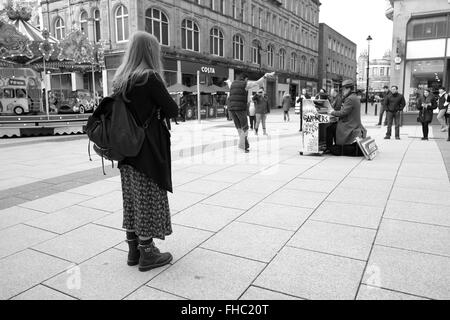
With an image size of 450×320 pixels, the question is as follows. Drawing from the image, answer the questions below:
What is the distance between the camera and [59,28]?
31531mm

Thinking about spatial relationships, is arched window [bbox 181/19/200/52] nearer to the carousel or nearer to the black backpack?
the carousel

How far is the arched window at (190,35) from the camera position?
101 ft

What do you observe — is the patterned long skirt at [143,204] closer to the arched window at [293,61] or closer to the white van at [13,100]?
the white van at [13,100]

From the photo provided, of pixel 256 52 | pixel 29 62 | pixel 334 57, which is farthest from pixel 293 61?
pixel 29 62

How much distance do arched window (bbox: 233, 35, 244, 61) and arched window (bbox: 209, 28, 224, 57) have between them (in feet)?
8.12

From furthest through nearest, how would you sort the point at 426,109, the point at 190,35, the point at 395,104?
→ 1. the point at 190,35
2. the point at 395,104
3. the point at 426,109

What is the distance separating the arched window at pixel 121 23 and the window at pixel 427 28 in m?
18.4

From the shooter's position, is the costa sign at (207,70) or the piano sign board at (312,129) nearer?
the piano sign board at (312,129)

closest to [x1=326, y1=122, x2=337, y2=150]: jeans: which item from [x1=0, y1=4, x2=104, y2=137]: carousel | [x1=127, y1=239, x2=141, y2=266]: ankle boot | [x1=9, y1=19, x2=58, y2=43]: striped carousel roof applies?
[x1=127, y1=239, x2=141, y2=266]: ankle boot

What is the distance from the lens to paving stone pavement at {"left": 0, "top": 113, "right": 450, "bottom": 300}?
2.89 m

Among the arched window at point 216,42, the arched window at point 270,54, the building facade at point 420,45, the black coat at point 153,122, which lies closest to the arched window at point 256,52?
the arched window at point 270,54

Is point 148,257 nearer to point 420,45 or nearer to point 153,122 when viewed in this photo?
point 153,122

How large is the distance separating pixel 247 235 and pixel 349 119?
553 centimetres
